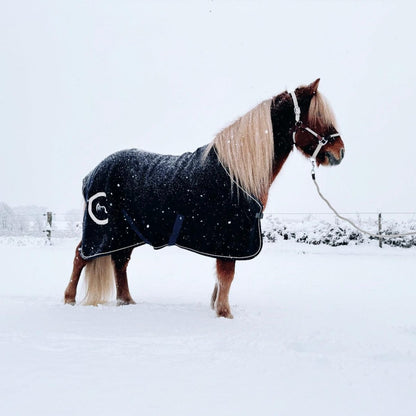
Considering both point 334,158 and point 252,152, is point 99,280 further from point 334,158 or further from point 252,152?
point 334,158

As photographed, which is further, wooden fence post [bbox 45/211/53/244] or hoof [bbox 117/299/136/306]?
wooden fence post [bbox 45/211/53/244]

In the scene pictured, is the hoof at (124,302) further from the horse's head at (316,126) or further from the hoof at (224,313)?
the horse's head at (316,126)

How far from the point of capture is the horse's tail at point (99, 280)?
12.7 ft

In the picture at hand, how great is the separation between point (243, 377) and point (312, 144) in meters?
2.05

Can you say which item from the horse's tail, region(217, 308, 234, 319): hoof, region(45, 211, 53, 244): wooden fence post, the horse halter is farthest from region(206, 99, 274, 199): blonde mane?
region(45, 211, 53, 244): wooden fence post

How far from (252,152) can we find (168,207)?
849mm

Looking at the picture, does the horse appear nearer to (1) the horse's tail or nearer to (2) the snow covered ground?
(1) the horse's tail

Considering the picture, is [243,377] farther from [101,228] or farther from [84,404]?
[101,228]

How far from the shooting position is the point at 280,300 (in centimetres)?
426

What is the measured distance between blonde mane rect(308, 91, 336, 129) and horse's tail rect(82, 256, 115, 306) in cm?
227

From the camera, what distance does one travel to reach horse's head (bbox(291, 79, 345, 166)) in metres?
3.31

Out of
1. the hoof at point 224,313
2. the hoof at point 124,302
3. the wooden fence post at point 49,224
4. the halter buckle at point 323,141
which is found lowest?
the wooden fence post at point 49,224

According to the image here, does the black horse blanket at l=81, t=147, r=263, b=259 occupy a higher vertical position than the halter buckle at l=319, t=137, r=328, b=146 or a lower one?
lower

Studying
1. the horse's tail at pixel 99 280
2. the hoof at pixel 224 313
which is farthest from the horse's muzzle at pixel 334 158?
the horse's tail at pixel 99 280
